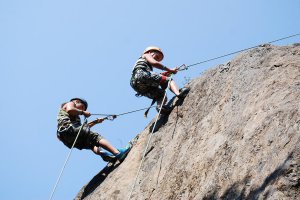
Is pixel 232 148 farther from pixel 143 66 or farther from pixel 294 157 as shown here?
pixel 143 66

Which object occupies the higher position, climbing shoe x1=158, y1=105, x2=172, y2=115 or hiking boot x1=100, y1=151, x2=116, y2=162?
climbing shoe x1=158, y1=105, x2=172, y2=115

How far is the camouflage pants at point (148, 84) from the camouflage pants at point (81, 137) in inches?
56.4

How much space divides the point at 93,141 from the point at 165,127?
6.60ft

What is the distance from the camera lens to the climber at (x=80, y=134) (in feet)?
30.3

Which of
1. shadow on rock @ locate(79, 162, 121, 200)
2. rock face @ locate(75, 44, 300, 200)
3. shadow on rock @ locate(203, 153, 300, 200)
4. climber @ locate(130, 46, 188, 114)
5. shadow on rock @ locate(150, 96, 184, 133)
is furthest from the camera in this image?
shadow on rock @ locate(79, 162, 121, 200)

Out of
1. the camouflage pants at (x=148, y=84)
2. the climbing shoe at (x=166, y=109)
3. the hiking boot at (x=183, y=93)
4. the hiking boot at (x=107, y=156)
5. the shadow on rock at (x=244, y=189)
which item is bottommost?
the shadow on rock at (x=244, y=189)

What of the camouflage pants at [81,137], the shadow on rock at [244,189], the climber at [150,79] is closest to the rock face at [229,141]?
the shadow on rock at [244,189]

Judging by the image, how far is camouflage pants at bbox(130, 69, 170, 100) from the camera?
29.6 ft

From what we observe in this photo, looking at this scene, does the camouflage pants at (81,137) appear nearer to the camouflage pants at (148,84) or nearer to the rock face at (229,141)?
the rock face at (229,141)

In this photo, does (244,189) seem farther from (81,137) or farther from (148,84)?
(81,137)

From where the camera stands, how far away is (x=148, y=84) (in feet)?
29.8

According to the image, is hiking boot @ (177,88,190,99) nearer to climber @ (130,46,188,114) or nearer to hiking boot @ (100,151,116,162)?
climber @ (130,46,188,114)

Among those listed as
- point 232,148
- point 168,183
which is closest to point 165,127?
point 168,183

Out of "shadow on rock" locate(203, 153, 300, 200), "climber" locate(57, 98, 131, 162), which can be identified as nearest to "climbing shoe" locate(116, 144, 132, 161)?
"climber" locate(57, 98, 131, 162)
